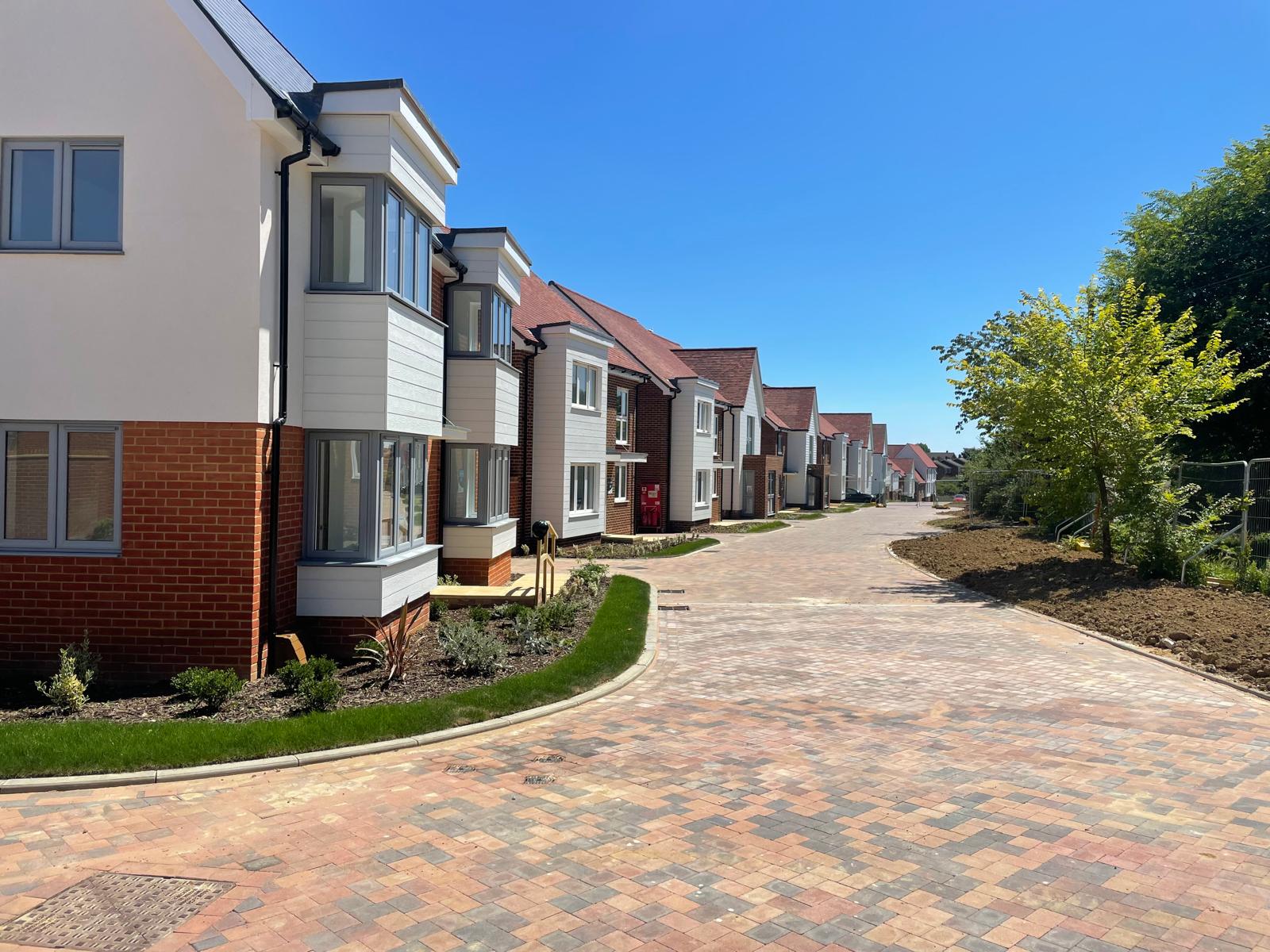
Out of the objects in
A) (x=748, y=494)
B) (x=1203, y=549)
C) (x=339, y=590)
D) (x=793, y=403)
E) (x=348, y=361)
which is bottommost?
(x=339, y=590)

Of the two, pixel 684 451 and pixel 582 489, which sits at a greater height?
pixel 684 451

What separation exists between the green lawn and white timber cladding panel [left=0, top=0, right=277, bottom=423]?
316 centimetres

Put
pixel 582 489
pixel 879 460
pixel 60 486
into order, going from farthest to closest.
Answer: pixel 879 460 < pixel 582 489 < pixel 60 486

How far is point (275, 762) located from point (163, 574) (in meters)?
3.15

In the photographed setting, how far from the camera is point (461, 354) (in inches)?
645

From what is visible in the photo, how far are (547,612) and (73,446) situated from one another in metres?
6.28

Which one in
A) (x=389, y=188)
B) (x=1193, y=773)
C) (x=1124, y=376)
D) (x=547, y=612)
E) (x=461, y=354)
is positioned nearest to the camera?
(x=1193, y=773)

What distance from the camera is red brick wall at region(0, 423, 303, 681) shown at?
30.5ft

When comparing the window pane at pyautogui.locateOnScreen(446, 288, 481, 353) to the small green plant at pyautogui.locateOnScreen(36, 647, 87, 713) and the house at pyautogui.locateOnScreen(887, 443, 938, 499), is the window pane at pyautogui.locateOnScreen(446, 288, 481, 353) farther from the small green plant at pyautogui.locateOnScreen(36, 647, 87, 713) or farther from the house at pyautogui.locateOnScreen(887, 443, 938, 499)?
the house at pyautogui.locateOnScreen(887, 443, 938, 499)

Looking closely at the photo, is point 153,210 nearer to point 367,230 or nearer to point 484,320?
point 367,230

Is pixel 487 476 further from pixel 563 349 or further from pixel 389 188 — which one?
pixel 563 349

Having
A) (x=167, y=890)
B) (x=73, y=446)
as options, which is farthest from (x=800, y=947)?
(x=73, y=446)

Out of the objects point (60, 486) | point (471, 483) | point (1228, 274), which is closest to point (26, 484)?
point (60, 486)

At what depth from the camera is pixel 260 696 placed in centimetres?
902
